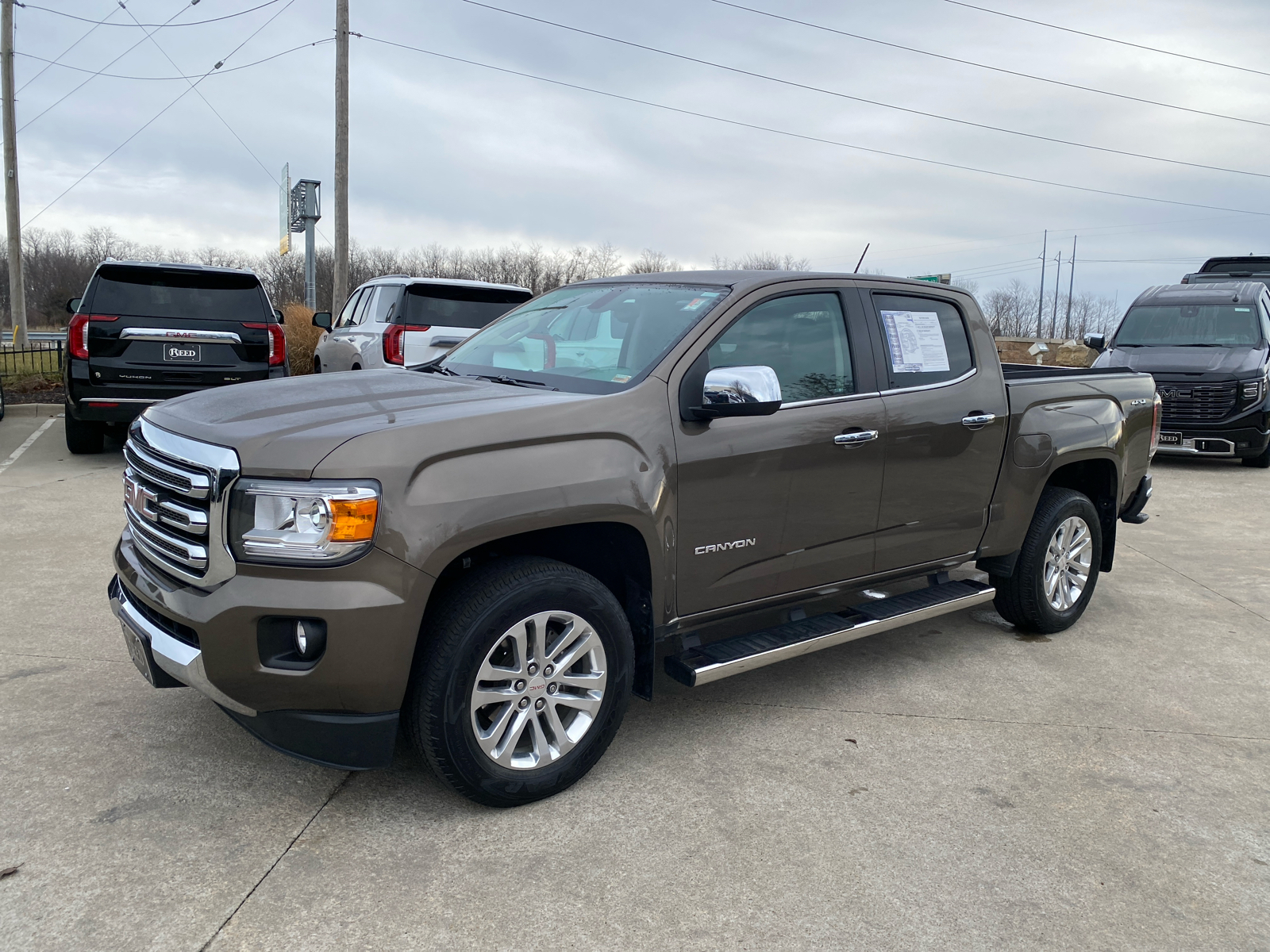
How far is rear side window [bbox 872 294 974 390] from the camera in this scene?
14.1ft

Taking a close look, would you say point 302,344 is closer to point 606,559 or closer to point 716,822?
point 606,559

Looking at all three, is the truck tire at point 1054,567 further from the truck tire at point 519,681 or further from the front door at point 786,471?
the truck tire at point 519,681

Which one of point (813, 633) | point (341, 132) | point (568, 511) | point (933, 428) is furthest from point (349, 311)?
point (568, 511)

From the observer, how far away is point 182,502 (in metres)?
3.02

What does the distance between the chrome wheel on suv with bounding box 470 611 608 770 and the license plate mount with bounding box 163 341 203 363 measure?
711cm

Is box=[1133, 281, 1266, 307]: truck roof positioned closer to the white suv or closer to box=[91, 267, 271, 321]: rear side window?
the white suv

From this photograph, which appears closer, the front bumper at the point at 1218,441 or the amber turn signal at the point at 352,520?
the amber turn signal at the point at 352,520

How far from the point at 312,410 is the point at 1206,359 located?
38.0 feet

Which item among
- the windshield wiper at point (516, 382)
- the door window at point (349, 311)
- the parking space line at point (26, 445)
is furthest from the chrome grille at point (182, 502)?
the door window at point (349, 311)

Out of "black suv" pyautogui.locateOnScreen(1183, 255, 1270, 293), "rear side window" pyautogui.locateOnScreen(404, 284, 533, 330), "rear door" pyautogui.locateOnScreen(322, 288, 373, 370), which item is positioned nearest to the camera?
"rear side window" pyautogui.locateOnScreen(404, 284, 533, 330)

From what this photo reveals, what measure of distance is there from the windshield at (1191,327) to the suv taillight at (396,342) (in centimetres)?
918

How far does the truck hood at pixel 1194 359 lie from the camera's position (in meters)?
11.2

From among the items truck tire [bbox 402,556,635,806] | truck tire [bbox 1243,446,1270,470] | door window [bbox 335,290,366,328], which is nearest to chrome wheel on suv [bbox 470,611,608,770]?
truck tire [bbox 402,556,635,806]

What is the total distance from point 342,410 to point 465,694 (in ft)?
3.40
